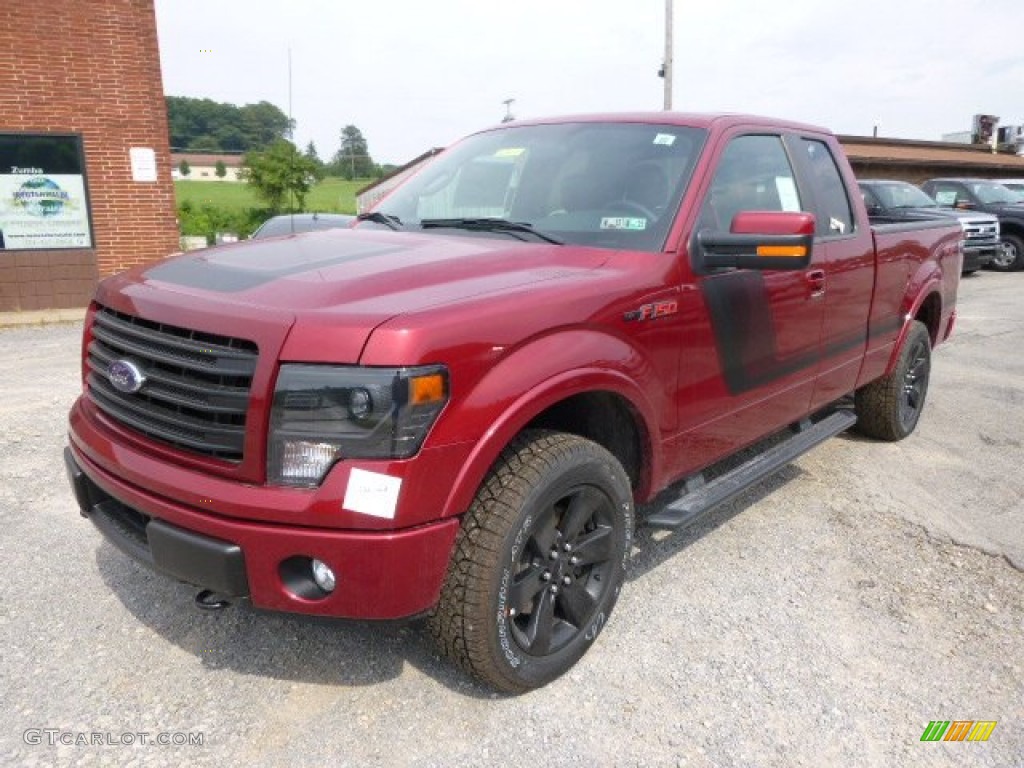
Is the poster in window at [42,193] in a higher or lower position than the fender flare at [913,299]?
higher

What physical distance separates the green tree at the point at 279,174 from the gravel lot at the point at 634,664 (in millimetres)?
34553

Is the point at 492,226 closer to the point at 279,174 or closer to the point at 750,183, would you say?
the point at 750,183

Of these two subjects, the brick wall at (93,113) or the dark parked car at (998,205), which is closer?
the brick wall at (93,113)

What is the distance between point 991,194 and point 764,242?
1789cm

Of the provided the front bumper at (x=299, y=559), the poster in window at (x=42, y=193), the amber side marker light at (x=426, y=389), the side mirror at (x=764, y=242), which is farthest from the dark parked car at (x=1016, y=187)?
the front bumper at (x=299, y=559)

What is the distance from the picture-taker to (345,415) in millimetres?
2164

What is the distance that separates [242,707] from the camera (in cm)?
261

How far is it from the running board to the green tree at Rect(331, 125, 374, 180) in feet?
239

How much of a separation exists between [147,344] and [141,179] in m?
10.6

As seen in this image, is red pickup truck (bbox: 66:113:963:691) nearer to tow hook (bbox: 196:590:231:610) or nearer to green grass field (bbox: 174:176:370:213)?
tow hook (bbox: 196:590:231:610)

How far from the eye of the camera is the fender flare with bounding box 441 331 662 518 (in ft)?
7.59

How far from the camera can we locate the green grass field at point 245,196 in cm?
4471

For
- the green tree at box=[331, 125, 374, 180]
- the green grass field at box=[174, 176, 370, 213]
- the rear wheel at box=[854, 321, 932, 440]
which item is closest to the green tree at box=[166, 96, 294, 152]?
the green grass field at box=[174, 176, 370, 213]

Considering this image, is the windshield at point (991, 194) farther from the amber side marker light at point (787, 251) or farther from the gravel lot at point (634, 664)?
the amber side marker light at point (787, 251)
